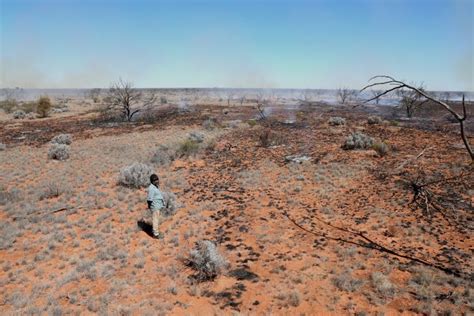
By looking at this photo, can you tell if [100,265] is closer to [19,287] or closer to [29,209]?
[19,287]

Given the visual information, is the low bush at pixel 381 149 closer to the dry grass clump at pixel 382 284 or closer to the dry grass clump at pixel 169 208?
the dry grass clump at pixel 169 208

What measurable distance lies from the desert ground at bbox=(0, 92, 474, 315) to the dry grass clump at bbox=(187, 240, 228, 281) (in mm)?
77

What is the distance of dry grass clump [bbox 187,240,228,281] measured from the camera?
294 inches

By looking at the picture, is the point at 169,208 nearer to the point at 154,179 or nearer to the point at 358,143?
the point at 154,179

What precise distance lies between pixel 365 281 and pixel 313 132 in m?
20.0

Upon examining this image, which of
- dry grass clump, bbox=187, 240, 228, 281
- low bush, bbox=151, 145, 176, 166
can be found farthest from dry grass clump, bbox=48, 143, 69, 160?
dry grass clump, bbox=187, 240, 228, 281

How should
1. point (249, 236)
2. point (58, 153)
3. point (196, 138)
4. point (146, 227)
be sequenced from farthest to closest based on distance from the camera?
point (196, 138) < point (58, 153) < point (146, 227) < point (249, 236)

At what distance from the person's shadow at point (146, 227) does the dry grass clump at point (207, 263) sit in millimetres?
2153

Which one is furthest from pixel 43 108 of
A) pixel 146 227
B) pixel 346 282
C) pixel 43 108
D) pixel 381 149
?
pixel 346 282

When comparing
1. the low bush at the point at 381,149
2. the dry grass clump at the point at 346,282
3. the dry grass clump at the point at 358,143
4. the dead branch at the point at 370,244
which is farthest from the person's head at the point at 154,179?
the dry grass clump at the point at 358,143

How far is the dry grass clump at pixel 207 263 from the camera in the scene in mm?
7477

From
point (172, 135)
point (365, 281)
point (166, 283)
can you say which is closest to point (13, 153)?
point (172, 135)

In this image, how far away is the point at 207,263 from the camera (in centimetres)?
749

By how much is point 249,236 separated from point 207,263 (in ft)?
7.59
